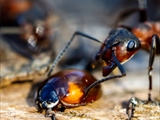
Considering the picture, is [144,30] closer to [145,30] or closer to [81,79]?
[145,30]

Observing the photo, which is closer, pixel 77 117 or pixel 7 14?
pixel 77 117

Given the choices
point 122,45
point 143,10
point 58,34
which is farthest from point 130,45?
point 58,34

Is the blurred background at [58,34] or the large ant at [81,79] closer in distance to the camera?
the large ant at [81,79]

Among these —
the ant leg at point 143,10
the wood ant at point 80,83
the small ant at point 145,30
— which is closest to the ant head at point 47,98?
the wood ant at point 80,83

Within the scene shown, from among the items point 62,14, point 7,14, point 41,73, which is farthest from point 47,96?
point 62,14

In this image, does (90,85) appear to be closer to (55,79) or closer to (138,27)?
(55,79)

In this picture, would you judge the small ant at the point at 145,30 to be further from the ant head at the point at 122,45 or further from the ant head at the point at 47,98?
the ant head at the point at 47,98

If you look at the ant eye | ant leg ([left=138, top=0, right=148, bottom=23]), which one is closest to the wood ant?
the ant eye

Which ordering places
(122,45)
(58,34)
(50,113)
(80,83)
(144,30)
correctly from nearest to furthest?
1. (50,113)
2. (80,83)
3. (122,45)
4. (144,30)
5. (58,34)

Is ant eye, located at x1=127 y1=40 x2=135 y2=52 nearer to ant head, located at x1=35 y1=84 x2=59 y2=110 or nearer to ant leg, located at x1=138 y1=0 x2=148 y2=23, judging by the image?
ant head, located at x1=35 y1=84 x2=59 y2=110
